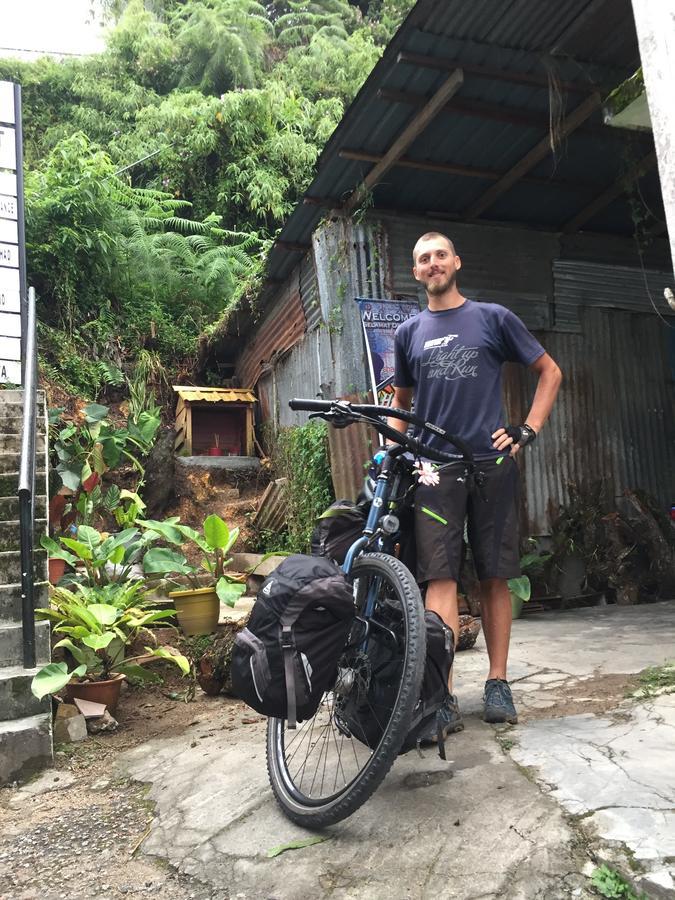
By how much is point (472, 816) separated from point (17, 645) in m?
2.43

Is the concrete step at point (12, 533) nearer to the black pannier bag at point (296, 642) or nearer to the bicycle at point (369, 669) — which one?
the bicycle at point (369, 669)

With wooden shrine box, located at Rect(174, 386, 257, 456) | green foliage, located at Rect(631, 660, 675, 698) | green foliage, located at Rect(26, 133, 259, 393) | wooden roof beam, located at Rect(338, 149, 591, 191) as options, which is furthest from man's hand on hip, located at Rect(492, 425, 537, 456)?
green foliage, located at Rect(26, 133, 259, 393)

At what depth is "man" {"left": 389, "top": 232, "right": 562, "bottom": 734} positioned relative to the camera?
2484mm

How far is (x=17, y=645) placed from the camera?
3.29 metres

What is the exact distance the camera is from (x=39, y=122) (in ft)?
64.4

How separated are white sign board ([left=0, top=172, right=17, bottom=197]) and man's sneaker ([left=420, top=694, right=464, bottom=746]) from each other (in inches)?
235

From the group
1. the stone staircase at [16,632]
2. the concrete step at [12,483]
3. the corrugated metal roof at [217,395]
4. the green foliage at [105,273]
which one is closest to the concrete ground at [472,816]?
the stone staircase at [16,632]

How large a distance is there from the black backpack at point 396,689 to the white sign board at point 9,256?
5.50 metres

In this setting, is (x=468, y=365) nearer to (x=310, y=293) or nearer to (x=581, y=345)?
(x=581, y=345)

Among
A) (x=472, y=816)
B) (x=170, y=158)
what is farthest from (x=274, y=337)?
(x=170, y=158)

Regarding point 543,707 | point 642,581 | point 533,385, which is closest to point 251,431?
point 533,385

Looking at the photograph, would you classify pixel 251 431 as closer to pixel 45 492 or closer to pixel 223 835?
pixel 45 492

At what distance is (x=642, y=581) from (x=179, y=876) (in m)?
5.34

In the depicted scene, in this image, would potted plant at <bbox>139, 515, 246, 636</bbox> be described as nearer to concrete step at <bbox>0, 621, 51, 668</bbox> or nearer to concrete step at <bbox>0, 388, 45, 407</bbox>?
concrete step at <bbox>0, 621, 51, 668</bbox>
